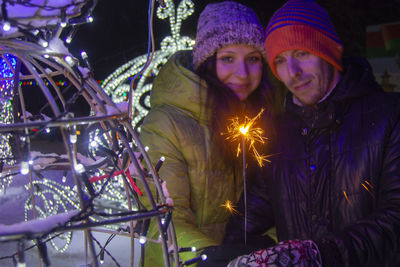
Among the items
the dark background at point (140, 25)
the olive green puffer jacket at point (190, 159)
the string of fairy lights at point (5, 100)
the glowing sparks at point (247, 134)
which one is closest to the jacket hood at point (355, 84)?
the glowing sparks at point (247, 134)

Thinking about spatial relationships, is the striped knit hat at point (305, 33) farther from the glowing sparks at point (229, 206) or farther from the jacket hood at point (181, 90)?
the glowing sparks at point (229, 206)

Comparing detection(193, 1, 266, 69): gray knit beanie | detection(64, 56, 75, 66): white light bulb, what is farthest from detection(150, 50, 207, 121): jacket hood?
detection(64, 56, 75, 66): white light bulb

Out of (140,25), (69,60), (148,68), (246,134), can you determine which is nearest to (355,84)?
(246,134)

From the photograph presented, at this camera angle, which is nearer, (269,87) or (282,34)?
(282,34)

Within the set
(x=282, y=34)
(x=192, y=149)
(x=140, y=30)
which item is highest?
(x=140, y=30)

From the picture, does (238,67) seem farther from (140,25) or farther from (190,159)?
(140,25)

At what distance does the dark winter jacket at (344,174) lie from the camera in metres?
1.09

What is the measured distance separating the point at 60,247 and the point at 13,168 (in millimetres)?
2018

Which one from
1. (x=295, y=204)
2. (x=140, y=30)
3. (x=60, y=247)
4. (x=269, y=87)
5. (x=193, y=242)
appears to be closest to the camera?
(x=193, y=242)

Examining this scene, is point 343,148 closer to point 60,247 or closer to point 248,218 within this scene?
point 248,218

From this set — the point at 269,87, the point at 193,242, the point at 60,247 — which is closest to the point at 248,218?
the point at 193,242

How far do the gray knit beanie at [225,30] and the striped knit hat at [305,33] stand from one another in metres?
0.24

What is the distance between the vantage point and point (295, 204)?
1403mm

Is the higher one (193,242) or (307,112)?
(307,112)
